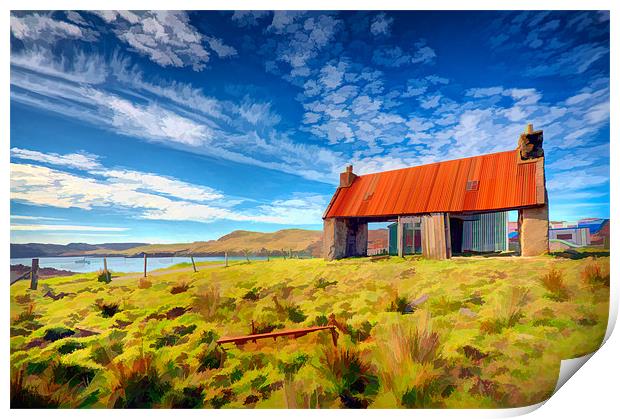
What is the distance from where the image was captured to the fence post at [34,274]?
4.31 m

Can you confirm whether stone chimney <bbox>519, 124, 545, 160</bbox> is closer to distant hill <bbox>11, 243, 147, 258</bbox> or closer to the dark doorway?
the dark doorway

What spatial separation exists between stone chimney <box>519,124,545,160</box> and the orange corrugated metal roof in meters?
0.64

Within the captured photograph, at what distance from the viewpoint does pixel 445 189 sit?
729 centimetres

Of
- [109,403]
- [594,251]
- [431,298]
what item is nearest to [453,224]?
[594,251]

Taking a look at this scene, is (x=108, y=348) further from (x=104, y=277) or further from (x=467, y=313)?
(x=467, y=313)

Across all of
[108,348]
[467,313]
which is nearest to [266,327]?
[108,348]

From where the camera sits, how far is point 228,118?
4973 millimetres

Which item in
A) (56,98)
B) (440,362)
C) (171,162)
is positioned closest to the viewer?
(440,362)

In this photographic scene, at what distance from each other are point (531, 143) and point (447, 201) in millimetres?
2324

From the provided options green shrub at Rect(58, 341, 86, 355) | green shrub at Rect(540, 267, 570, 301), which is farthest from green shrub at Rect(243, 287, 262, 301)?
green shrub at Rect(540, 267, 570, 301)

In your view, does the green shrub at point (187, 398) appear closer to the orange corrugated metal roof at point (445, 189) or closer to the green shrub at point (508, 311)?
the green shrub at point (508, 311)

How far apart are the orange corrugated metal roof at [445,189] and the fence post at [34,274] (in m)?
6.17

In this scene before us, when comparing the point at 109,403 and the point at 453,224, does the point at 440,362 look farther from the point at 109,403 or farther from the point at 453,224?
the point at 453,224
